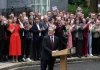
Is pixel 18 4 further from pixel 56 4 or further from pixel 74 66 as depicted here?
pixel 74 66

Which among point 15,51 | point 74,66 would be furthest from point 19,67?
point 74,66

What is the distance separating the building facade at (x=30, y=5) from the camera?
2604 cm

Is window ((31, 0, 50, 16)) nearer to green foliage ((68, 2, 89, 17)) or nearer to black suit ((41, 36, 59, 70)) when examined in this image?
green foliage ((68, 2, 89, 17))

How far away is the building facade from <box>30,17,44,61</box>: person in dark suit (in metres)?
4.01

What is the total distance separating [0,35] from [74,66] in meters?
3.56

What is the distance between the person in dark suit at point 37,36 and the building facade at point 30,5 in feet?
13.2

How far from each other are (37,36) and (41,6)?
783 cm

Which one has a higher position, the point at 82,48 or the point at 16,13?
the point at 16,13

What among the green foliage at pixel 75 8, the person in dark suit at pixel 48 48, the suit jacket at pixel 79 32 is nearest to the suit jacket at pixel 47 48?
the person in dark suit at pixel 48 48

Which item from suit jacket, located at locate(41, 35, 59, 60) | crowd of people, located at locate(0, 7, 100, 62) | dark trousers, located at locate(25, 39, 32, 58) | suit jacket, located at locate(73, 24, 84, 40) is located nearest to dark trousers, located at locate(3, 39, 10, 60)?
crowd of people, located at locate(0, 7, 100, 62)

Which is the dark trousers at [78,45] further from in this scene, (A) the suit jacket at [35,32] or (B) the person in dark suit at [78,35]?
(A) the suit jacket at [35,32]

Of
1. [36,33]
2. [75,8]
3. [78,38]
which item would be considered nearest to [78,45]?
[78,38]

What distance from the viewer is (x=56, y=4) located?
30.1 metres

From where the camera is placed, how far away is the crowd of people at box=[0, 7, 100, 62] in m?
21.2
